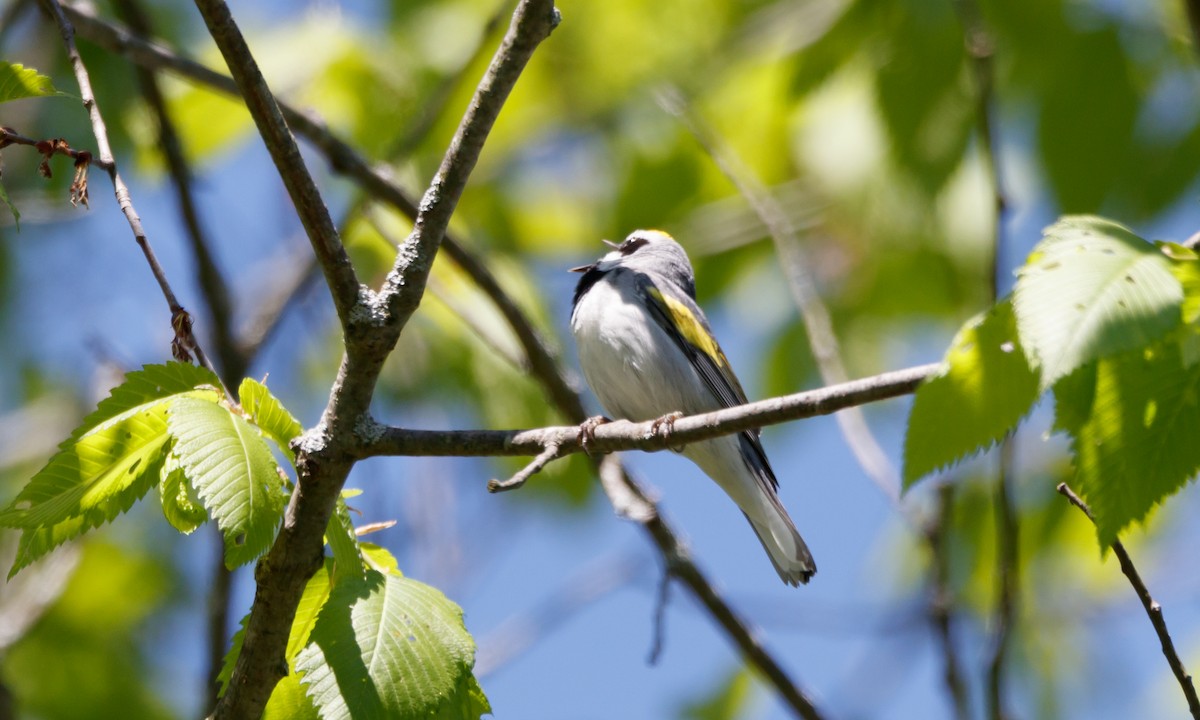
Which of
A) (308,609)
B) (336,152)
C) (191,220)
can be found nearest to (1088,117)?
(336,152)

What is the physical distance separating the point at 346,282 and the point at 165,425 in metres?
0.61

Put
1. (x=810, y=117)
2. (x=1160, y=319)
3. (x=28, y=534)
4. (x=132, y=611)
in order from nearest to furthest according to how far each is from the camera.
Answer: (x=1160, y=319) < (x=28, y=534) < (x=810, y=117) < (x=132, y=611)

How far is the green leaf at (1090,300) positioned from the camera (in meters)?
1.70

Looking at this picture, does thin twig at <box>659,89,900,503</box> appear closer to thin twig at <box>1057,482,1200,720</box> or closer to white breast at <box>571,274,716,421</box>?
white breast at <box>571,274,716,421</box>

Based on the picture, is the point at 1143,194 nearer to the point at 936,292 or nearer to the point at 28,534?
the point at 936,292

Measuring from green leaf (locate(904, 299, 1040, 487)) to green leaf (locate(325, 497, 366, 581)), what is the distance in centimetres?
128

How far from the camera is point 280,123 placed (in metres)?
2.67

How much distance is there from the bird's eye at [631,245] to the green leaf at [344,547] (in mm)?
4061

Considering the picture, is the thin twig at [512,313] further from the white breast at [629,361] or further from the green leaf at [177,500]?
the green leaf at [177,500]

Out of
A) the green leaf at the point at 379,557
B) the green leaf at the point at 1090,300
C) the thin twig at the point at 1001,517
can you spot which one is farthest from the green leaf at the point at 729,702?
the green leaf at the point at 1090,300

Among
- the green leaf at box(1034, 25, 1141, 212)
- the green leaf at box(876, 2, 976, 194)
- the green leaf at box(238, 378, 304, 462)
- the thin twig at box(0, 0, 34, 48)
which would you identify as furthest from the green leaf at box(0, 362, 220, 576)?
the thin twig at box(0, 0, 34, 48)

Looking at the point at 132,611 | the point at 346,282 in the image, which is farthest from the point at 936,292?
the point at 132,611

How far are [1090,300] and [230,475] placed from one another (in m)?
1.59

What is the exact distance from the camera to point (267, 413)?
2.62 metres
